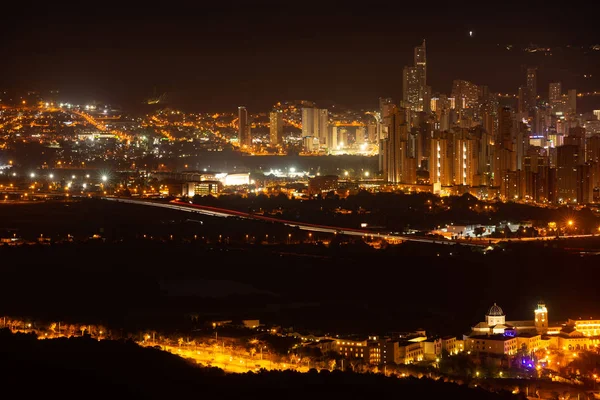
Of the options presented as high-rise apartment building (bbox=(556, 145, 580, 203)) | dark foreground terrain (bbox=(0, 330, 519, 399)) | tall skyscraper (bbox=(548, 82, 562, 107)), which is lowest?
dark foreground terrain (bbox=(0, 330, 519, 399))

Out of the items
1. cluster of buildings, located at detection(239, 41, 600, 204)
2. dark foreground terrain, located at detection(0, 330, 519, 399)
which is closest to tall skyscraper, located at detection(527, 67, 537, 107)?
cluster of buildings, located at detection(239, 41, 600, 204)

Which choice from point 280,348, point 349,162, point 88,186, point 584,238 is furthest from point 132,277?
point 349,162

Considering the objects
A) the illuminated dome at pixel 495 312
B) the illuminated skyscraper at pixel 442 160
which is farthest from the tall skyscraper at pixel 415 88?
the illuminated dome at pixel 495 312

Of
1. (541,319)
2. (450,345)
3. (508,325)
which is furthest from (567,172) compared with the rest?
(450,345)

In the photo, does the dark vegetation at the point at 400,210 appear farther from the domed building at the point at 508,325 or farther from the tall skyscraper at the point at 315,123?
the tall skyscraper at the point at 315,123

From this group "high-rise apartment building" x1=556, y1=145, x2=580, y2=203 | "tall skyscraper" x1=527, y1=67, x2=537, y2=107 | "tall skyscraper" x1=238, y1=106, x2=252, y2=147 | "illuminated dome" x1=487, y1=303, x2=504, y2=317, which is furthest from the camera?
"tall skyscraper" x1=238, y1=106, x2=252, y2=147

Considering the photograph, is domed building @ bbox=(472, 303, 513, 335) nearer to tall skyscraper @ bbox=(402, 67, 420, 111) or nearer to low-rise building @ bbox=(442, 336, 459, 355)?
low-rise building @ bbox=(442, 336, 459, 355)
